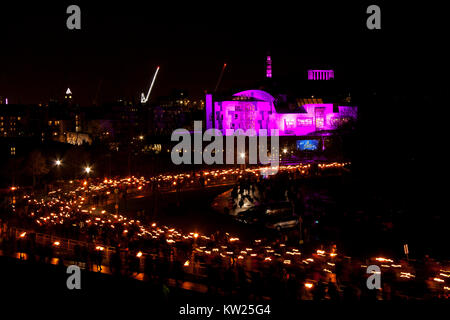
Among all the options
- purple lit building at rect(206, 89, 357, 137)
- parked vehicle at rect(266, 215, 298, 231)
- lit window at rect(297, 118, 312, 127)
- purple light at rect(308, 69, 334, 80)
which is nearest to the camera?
parked vehicle at rect(266, 215, 298, 231)

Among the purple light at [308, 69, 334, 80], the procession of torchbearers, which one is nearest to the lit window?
the purple light at [308, 69, 334, 80]

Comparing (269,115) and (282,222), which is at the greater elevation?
(269,115)

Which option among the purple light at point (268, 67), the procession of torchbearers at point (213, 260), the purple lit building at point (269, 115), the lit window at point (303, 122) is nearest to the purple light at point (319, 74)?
the purple light at point (268, 67)

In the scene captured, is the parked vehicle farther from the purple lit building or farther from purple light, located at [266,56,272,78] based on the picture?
purple light, located at [266,56,272,78]

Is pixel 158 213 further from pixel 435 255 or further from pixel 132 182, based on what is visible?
pixel 435 255

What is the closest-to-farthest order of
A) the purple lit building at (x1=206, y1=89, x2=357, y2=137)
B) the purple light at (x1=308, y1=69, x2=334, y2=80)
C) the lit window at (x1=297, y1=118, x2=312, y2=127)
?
the purple lit building at (x1=206, y1=89, x2=357, y2=137) → the lit window at (x1=297, y1=118, x2=312, y2=127) → the purple light at (x1=308, y1=69, x2=334, y2=80)

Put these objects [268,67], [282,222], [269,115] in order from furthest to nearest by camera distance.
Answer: [268,67] → [269,115] → [282,222]

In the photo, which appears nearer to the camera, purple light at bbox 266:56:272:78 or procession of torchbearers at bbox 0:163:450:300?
procession of torchbearers at bbox 0:163:450:300

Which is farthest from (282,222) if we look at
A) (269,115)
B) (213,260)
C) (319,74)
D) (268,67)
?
(319,74)

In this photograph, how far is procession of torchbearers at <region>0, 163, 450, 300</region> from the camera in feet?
28.5

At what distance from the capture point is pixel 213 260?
A: 10.1 m

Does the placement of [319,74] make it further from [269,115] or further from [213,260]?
[213,260]
